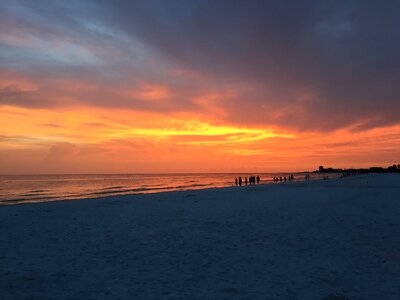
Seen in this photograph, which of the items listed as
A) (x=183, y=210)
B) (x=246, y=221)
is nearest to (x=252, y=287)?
(x=246, y=221)

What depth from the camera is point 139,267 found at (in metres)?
8.85

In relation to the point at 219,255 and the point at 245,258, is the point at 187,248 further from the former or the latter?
the point at 245,258

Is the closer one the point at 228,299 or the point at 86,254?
the point at 228,299

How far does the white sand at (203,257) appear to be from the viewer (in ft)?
23.4

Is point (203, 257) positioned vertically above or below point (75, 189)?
below

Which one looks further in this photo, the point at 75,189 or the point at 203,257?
the point at 75,189

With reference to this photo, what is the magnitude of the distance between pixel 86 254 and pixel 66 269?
1.52m

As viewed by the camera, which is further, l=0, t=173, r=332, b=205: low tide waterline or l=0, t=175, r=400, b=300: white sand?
l=0, t=173, r=332, b=205: low tide waterline

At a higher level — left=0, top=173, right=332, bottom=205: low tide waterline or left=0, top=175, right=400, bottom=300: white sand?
left=0, top=173, right=332, bottom=205: low tide waterline

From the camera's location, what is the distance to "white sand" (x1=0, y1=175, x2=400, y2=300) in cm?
714

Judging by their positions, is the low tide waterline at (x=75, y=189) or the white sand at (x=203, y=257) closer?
the white sand at (x=203, y=257)

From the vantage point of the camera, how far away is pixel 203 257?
32.1 feet

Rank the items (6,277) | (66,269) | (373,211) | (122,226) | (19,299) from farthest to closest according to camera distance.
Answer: (373,211), (122,226), (66,269), (6,277), (19,299)

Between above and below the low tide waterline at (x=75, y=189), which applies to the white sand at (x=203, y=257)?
below
